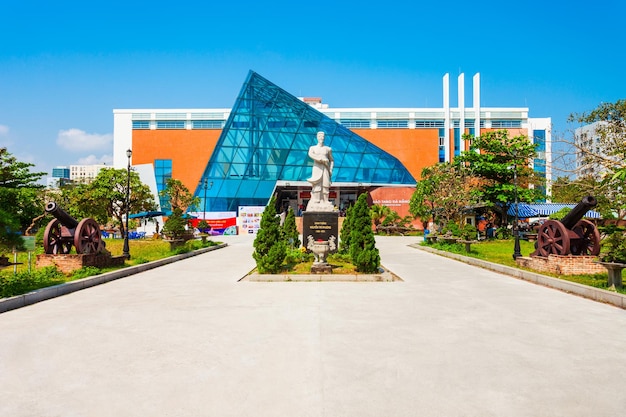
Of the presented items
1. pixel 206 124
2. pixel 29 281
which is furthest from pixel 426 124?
pixel 29 281

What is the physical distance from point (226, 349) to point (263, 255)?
7.33 metres

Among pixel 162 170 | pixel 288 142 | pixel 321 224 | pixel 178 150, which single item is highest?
pixel 288 142

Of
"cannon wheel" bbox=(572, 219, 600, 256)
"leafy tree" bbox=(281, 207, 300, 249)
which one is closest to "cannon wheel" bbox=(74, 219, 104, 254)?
"leafy tree" bbox=(281, 207, 300, 249)

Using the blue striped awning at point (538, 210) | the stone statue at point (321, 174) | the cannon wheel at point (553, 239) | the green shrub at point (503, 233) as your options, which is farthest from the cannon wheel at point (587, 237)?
the blue striped awning at point (538, 210)

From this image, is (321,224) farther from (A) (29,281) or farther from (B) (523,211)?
(B) (523,211)

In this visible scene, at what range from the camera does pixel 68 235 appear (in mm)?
13258

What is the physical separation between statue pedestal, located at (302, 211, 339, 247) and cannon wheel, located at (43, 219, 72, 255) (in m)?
7.88

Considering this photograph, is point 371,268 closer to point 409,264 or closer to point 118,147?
point 409,264

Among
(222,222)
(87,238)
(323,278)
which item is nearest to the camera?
(323,278)

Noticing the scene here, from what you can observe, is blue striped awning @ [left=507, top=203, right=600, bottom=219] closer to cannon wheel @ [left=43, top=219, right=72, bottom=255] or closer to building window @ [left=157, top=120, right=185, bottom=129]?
cannon wheel @ [left=43, top=219, right=72, bottom=255]

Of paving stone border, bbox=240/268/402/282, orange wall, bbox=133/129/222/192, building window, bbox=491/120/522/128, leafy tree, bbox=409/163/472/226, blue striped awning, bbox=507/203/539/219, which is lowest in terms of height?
paving stone border, bbox=240/268/402/282

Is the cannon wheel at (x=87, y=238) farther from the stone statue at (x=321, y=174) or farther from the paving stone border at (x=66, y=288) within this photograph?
the stone statue at (x=321, y=174)

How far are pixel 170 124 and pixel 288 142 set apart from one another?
19.0 meters

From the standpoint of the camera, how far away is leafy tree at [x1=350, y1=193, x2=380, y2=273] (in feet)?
40.2
